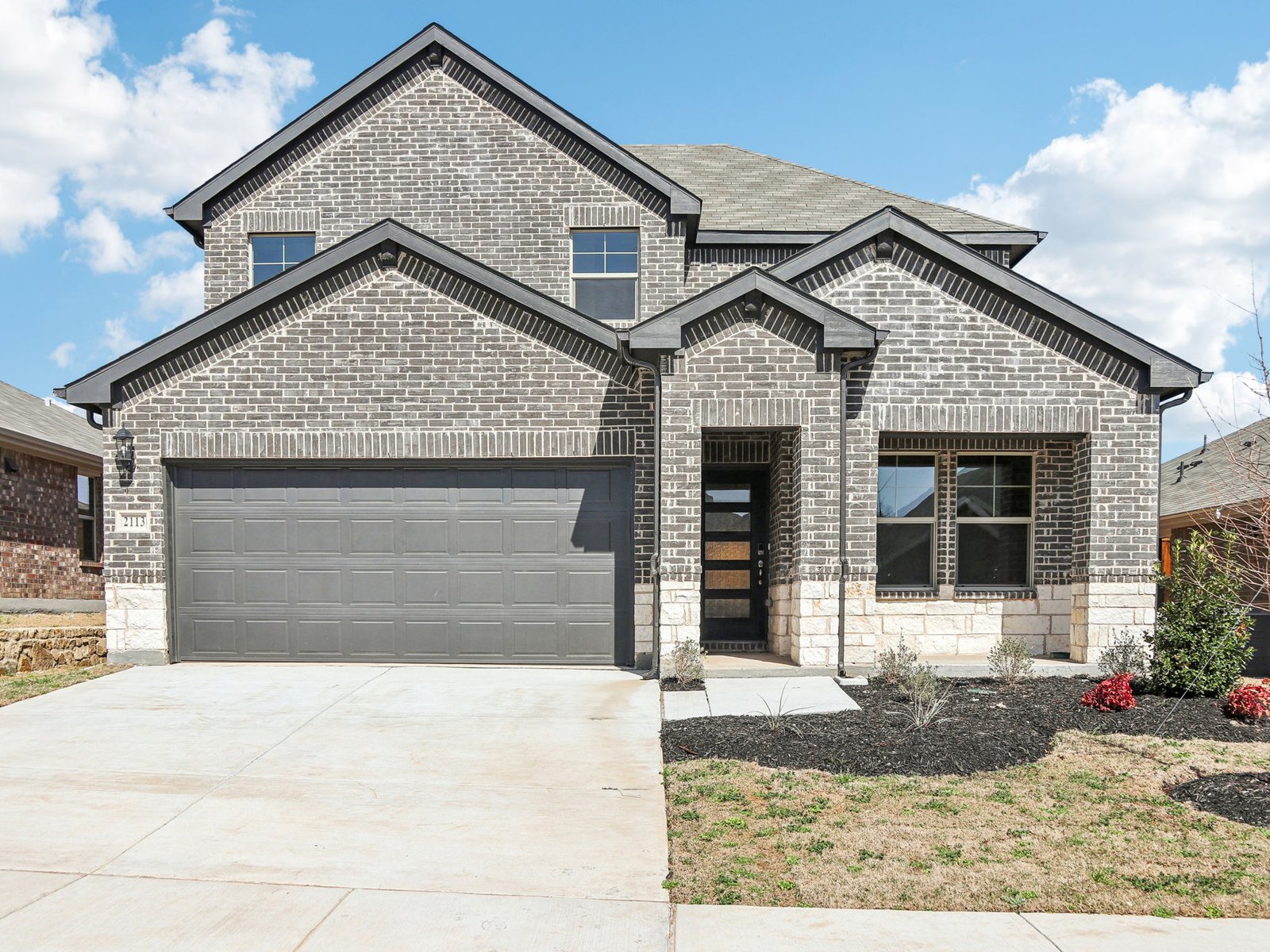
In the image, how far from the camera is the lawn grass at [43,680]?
1038 cm

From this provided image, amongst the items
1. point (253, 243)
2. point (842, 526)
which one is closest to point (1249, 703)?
point (842, 526)

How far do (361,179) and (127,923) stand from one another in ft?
43.4

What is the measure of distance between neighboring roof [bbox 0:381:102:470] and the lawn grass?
6.46 metres

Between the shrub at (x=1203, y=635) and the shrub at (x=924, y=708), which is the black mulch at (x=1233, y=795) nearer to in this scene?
the shrub at (x=924, y=708)

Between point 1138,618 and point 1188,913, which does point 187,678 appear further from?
point 1138,618

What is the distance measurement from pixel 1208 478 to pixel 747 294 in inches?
589

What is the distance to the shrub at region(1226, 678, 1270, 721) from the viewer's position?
9.00m

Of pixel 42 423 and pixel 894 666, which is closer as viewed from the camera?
pixel 894 666

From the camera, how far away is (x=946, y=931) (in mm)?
4691

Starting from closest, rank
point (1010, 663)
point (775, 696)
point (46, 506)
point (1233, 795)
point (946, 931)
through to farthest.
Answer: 1. point (946, 931)
2. point (1233, 795)
3. point (775, 696)
4. point (1010, 663)
5. point (46, 506)

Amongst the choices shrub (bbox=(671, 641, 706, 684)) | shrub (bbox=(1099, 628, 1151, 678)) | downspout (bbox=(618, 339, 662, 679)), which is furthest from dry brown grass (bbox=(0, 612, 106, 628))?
shrub (bbox=(1099, 628, 1151, 678))

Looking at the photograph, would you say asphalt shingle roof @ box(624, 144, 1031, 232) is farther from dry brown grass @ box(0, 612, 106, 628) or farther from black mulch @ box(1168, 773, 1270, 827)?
dry brown grass @ box(0, 612, 106, 628)

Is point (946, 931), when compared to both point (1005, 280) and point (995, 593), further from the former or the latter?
point (1005, 280)

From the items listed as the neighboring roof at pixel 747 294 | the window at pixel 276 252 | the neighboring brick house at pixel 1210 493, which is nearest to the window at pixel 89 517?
the window at pixel 276 252
